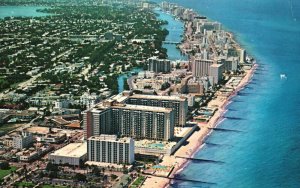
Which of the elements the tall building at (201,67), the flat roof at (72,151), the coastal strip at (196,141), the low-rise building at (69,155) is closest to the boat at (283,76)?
the coastal strip at (196,141)

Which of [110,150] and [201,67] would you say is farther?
[201,67]

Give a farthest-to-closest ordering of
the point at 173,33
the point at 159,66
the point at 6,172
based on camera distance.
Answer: the point at 173,33 → the point at 159,66 → the point at 6,172

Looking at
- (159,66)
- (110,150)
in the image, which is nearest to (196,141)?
(110,150)

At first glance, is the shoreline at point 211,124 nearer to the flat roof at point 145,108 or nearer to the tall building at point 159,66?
the flat roof at point 145,108

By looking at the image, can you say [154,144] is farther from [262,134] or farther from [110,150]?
[262,134]

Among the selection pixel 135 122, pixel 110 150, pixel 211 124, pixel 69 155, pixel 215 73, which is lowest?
pixel 69 155

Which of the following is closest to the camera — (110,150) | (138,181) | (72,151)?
(138,181)

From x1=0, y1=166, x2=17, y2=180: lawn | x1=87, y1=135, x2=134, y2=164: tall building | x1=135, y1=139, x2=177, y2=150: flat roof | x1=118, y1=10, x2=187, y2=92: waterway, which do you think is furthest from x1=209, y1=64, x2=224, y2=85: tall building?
x1=0, y1=166, x2=17, y2=180: lawn

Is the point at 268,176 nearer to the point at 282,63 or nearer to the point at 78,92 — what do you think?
the point at 78,92
